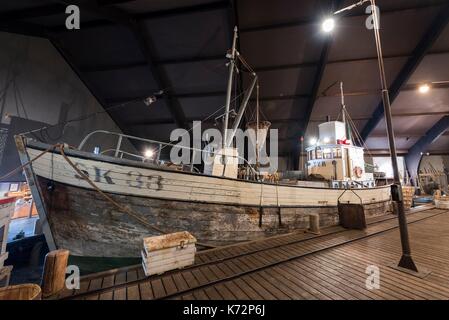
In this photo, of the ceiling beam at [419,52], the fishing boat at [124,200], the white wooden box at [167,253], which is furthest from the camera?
the ceiling beam at [419,52]

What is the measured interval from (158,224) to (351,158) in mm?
9042

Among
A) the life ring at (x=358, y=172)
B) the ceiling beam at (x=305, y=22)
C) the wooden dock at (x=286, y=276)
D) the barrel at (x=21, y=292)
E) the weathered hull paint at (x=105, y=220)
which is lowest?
the wooden dock at (x=286, y=276)

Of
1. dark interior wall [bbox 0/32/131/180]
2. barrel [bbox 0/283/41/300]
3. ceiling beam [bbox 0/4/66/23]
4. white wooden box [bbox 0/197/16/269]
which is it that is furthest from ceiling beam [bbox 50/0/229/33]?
barrel [bbox 0/283/41/300]

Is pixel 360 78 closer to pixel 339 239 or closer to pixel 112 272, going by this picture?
pixel 339 239

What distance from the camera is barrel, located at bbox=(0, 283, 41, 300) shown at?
212 centimetres

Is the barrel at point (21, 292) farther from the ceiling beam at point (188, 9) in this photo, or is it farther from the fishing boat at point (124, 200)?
the ceiling beam at point (188, 9)

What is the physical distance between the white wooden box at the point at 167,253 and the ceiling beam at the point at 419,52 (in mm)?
14701

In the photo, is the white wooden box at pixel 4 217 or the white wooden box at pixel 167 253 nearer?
the white wooden box at pixel 167 253

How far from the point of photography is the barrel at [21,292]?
212 centimetres

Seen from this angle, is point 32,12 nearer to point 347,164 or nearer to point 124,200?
point 124,200

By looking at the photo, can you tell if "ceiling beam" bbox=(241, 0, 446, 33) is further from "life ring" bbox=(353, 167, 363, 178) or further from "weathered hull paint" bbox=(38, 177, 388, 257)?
"weathered hull paint" bbox=(38, 177, 388, 257)

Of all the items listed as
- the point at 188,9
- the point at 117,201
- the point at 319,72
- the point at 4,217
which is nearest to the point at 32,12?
the point at 188,9

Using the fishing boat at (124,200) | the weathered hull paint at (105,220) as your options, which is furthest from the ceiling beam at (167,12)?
the weathered hull paint at (105,220)
